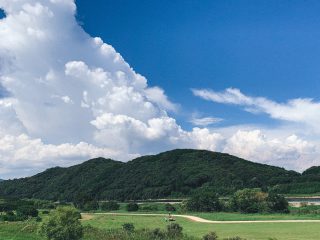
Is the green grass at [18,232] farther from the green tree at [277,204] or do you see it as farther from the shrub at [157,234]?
the green tree at [277,204]

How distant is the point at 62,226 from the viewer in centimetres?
5381

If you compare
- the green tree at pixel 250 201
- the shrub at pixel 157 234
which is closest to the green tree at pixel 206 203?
the green tree at pixel 250 201

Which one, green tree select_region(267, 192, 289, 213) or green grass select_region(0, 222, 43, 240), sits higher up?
green tree select_region(267, 192, 289, 213)

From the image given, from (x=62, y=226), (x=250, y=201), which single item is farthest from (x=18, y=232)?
(x=250, y=201)

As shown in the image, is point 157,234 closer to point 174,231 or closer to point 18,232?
point 174,231

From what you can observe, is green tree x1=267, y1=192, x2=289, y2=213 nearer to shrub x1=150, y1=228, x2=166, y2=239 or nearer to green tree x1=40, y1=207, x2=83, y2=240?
shrub x1=150, y1=228, x2=166, y2=239

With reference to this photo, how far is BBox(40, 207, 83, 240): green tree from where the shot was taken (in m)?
53.7

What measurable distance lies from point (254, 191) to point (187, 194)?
71.1 meters

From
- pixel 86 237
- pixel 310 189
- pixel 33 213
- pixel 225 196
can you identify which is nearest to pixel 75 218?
pixel 86 237

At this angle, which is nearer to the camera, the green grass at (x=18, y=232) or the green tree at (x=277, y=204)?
the green grass at (x=18, y=232)

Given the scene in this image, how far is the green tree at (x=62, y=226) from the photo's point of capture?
176 feet

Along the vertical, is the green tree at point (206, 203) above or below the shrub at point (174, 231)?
above

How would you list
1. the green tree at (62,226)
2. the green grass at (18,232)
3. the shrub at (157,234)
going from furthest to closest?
the green grass at (18,232)
the shrub at (157,234)
the green tree at (62,226)

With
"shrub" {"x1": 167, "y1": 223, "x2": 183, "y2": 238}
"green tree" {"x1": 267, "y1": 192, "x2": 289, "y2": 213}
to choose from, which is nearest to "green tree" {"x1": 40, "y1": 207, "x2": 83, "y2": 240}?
"shrub" {"x1": 167, "y1": 223, "x2": 183, "y2": 238}
